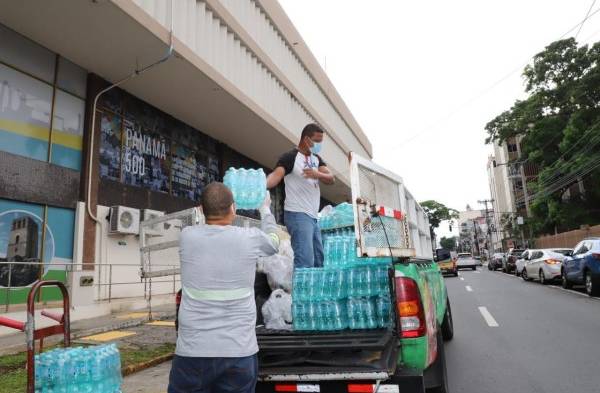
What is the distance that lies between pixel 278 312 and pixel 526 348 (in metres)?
4.53

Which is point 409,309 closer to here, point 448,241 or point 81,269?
point 81,269

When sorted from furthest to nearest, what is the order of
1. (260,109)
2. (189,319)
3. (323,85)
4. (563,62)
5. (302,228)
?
1. (563,62)
2. (323,85)
3. (260,109)
4. (302,228)
5. (189,319)

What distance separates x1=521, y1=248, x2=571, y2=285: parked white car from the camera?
17.0 meters

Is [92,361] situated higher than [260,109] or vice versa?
[260,109]

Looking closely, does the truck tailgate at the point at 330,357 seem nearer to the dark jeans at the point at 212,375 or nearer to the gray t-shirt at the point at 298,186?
the dark jeans at the point at 212,375

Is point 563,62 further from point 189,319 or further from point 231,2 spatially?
point 189,319

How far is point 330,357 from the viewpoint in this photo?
304 centimetres

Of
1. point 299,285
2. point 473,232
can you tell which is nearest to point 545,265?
point 299,285

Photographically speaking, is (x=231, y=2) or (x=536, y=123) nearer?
(x=231, y=2)

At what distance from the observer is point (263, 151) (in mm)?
20703

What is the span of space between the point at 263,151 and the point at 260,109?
486 centimetres

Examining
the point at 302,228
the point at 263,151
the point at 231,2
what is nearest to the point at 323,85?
the point at 263,151

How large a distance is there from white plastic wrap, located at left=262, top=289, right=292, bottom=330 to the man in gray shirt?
1.49 meters

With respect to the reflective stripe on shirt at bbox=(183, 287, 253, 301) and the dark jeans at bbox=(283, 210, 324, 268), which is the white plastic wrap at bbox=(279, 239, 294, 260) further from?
the reflective stripe on shirt at bbox=(183, 287, 253, 301)
